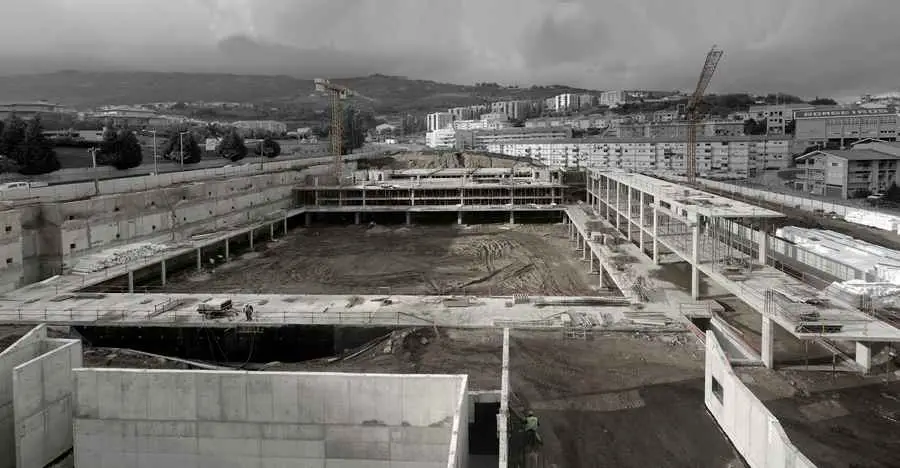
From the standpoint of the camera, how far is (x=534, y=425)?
14258mm

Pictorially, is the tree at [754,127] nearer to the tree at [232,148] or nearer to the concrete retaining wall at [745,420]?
the tree at [232,148]

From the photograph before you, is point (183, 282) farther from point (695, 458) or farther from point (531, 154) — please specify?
point (531, 154)

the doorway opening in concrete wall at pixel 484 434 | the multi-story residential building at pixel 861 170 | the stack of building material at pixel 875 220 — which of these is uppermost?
the multi-story residential building at pixel 861 170

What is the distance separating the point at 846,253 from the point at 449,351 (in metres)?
17.7

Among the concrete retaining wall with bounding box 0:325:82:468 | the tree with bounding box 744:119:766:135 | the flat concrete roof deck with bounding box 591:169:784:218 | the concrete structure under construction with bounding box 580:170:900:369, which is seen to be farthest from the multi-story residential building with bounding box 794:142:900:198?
the concrete retaining wall with bounding box 0:325:82:468

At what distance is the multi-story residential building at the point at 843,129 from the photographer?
90.0 meters

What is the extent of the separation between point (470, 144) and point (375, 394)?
153 metres

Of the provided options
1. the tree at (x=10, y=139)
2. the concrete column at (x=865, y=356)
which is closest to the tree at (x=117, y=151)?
the tree at (x=10, y=139)

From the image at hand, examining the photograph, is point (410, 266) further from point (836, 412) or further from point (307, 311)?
point (836, 412)

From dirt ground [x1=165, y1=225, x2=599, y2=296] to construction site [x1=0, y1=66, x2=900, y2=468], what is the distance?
0.34m

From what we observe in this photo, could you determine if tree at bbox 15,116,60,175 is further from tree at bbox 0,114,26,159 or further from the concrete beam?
the concrete beam

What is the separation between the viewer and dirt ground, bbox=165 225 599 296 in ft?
116

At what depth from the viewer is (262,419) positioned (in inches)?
620

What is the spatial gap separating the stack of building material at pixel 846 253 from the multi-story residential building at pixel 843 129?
234 feet
